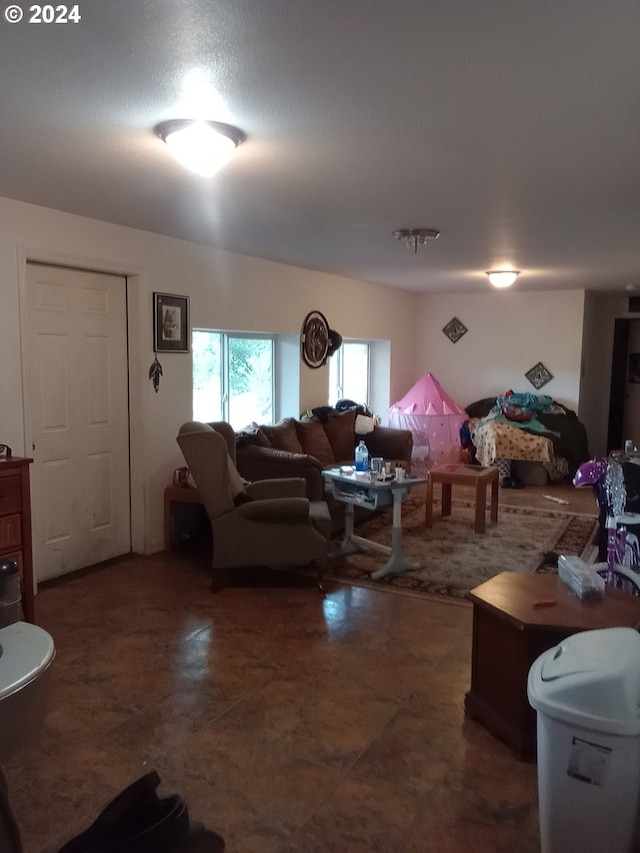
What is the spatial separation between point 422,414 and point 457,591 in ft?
12.9

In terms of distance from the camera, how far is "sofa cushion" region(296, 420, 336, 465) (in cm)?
589

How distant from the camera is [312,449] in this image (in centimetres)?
590

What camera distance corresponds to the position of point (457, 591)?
406cm

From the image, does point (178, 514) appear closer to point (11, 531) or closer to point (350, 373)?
point (11, 531)

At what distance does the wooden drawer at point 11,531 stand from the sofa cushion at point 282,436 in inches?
91.8

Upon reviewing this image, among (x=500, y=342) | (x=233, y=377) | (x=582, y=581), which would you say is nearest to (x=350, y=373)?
(x=500, y=342)

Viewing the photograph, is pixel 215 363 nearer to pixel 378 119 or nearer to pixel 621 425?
pixel 378 119

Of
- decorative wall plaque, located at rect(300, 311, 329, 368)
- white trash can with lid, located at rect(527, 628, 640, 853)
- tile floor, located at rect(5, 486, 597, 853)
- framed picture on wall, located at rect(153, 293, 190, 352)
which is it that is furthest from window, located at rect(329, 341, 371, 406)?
white trash can with lid, located at rect(527, 628, 640, 853)

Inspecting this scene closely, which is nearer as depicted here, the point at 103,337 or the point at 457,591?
the point at 457,591

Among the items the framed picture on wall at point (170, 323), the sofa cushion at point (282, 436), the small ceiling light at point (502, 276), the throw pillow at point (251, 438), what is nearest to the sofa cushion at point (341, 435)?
the sofa cushion at point (282, 436)

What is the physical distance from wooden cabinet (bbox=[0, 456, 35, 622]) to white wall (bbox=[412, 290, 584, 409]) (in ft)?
21.4

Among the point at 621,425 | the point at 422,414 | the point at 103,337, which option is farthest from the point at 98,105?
the point at 621,425

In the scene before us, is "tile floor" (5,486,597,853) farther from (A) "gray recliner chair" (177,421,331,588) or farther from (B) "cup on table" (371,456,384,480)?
(B) "cup on table" (371,456,384,480)

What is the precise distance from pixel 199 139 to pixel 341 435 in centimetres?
410
